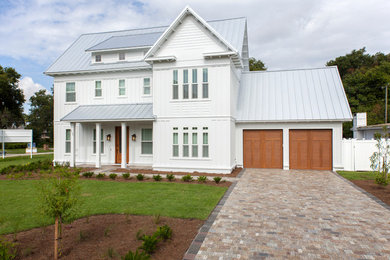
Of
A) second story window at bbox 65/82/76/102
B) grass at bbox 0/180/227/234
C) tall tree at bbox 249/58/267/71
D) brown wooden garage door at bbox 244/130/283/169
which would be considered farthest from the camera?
tall tree at bbox 249/58/267/71

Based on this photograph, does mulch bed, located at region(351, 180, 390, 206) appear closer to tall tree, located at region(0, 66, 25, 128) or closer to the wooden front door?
the wooden front door

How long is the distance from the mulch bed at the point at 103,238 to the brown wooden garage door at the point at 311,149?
11.1 m

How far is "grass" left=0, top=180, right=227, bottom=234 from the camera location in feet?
23.6

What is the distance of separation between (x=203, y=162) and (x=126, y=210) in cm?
763

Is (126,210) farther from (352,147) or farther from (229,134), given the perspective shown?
(352,147)

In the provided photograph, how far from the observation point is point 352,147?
15492mm

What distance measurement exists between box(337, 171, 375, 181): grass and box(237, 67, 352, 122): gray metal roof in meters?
2.95

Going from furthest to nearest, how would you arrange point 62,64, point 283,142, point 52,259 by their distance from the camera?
point 62,64, point 283,142, point 52,259

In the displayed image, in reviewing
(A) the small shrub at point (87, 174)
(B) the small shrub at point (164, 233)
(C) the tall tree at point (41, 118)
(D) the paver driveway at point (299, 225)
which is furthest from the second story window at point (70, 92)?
(C) the tall tree at point (41, 118)

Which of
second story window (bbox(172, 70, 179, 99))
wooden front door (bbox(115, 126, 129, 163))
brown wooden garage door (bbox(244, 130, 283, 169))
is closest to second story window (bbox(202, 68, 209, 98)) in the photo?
second story window (bbox(172, 70, 179, 99))

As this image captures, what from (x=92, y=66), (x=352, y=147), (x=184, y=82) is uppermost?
(x=92, y=66)

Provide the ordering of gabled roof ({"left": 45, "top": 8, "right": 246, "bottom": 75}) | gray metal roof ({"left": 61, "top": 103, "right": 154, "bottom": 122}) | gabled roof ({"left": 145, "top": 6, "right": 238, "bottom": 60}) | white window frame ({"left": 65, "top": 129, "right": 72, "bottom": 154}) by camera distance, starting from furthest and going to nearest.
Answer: white window frame ({"left": 65, "top": 129, "right": 72, "bottom": 154})
gabled roof ({"left": 45, "top": 8, "right": 246, "bottom": 75})
gray metal roof ({"left": 61, "top": 103, "right": 154, "bottom": 122})
gabled roof ({"left": 145, "top": 6, "right": 238, "bottom": 60})

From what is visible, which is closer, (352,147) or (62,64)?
(352,147)

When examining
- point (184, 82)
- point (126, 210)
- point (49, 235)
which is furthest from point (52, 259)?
point (184, 82)
